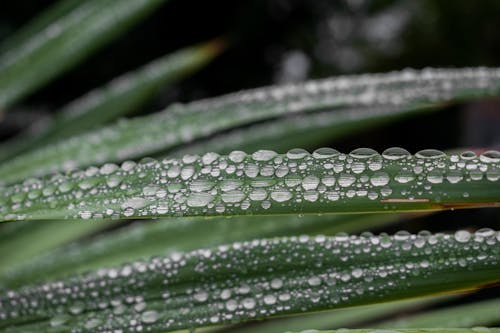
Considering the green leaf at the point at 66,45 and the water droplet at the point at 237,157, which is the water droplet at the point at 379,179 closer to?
the water droplet at the point at 237,157

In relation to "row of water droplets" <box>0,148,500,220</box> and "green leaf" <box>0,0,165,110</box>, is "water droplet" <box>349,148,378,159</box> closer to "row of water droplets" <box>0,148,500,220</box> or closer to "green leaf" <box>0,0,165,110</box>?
"row of water droplets" <box>0,148,500,220</box>

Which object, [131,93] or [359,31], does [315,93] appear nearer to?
[131,93]

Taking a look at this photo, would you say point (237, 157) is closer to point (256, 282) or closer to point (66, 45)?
point (256, 282)

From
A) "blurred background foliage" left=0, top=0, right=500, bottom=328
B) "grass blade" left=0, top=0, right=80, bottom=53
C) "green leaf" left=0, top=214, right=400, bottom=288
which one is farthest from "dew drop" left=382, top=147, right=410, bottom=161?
"blurred background foliage" left=0, top=0, right=500, bottom=328

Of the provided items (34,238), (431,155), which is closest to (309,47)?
(34,238)

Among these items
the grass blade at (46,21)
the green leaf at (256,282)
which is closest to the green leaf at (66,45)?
the grass blade at (46,21)

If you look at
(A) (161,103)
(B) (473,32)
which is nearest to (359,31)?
(B) (473,32)

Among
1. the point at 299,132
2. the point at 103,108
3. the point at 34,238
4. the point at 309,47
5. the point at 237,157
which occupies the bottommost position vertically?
the point at 237,157
